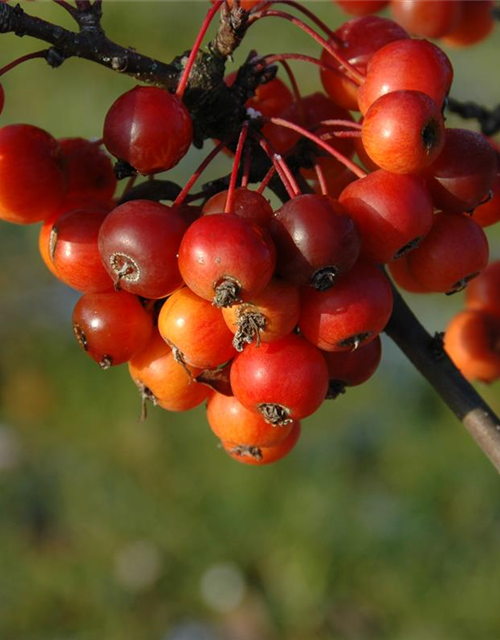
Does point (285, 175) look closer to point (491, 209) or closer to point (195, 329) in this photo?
point (195, 329)

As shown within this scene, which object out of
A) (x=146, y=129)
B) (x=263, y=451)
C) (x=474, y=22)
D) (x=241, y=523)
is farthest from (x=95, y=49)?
(x=241, y=523)

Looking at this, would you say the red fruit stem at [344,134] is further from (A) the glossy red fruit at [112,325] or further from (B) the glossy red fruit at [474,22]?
(B) the glossy red fruit at [474,22]

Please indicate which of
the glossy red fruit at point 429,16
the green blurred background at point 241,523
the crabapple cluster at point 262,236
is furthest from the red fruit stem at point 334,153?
the green blurred background at point 241,523

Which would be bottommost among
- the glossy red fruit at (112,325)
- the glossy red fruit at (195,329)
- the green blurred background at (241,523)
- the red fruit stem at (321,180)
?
the green blurred background at (241,523)

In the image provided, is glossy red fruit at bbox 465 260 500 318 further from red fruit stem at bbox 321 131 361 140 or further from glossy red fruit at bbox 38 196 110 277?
glossy red fruit at bbox 38 196 110 277

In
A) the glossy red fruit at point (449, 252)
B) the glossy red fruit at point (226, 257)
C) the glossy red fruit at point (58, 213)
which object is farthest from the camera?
the glossy red fruit at point (58, 213)

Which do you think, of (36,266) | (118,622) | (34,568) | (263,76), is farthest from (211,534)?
(263,76)

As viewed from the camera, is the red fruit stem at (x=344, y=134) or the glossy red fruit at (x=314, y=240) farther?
the red fruit stem at (x=344, y=134)
